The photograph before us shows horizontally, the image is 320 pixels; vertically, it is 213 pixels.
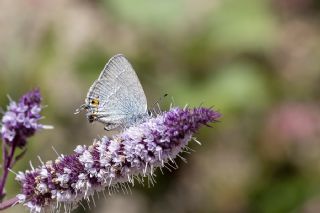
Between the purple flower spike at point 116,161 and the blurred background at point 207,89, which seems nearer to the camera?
the purple flower spike at point 116,161

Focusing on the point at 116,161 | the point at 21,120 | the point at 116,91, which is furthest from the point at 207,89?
the point at 116,161

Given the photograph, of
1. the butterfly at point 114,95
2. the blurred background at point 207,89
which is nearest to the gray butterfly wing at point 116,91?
the butterfly at point 114,95

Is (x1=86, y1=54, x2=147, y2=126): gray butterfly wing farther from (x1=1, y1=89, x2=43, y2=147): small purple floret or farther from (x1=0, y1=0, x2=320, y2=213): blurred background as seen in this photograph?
(x1=0, y1=0, x2=320, y2=213): blurred background

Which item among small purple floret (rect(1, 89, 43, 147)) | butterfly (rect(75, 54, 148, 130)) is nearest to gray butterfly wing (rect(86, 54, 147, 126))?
butterfly (rect(75, 54, 148, 130))

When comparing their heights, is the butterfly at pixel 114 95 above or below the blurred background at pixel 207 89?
below

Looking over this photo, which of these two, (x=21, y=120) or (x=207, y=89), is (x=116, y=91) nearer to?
Answer: (x=21, y=120)

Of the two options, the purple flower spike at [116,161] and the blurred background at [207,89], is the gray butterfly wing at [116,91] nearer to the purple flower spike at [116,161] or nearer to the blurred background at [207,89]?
the purple flower spike at [116,161]
